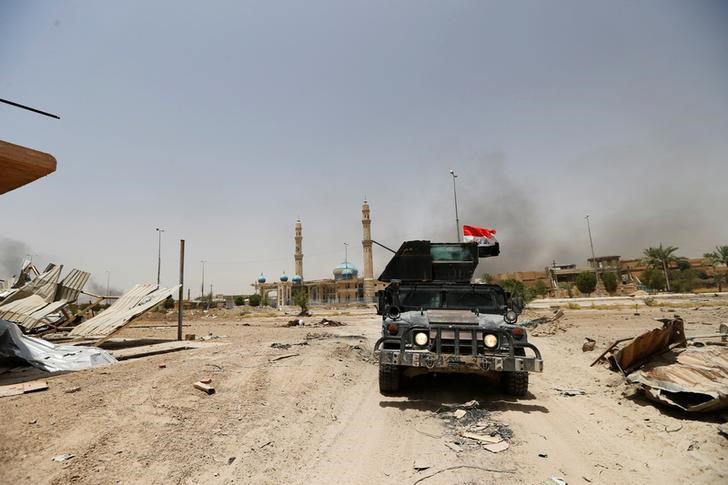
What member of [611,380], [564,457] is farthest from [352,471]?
[611,380]

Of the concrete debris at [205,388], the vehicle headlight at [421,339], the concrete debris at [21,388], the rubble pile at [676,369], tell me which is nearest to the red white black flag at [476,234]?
the rubble pile at [676,369]

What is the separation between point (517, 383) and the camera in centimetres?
672

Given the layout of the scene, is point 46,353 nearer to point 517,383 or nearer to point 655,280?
point 517,383

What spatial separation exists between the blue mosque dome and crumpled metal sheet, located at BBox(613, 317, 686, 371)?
7118 cm

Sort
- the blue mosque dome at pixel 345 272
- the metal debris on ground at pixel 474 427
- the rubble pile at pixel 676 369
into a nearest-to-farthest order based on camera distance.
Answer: the metal debris on ground at pixel 474 427 < the rubble pile at pixel 676 369 < the blue mosque dome at pixel 345 272

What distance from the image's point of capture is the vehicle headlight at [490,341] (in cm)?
636

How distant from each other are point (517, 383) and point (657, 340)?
117 inches

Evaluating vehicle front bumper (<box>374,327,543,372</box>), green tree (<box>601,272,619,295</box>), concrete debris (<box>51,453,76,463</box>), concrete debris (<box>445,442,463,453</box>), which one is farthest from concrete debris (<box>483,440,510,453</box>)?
green tree (<box>601,272,619,295</box>)

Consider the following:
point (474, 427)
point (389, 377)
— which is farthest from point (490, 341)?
point (389, 377)

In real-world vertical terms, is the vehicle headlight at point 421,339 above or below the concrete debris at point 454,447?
above

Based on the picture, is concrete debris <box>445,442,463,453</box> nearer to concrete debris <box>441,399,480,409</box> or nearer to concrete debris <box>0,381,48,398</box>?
concrete debris <box>441,399,480,409</box>

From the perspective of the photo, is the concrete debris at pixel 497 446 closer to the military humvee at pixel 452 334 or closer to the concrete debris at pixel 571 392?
the military humvee at pixel 452 334

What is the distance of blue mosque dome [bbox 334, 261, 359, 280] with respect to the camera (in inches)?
3093

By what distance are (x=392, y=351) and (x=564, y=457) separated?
2.72m
